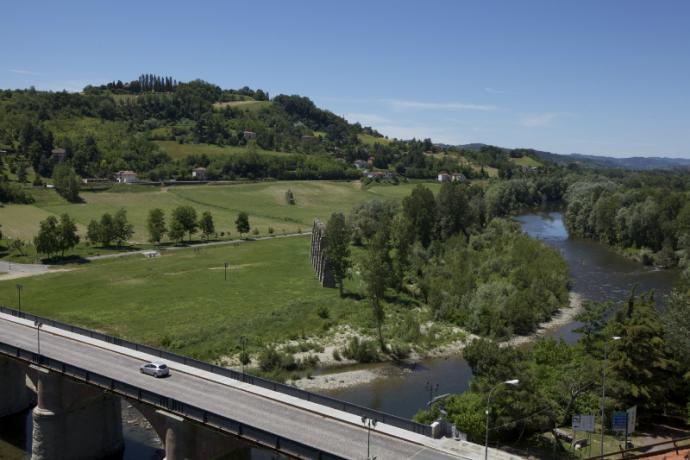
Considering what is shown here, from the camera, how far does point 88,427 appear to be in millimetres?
37406

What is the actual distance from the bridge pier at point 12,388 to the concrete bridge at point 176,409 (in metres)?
0.08

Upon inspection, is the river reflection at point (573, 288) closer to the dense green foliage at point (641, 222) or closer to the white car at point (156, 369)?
the dense green foliage at point (641, 222)

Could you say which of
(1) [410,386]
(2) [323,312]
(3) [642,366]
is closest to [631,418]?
(3) [642,366]

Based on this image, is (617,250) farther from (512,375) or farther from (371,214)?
(512,375)

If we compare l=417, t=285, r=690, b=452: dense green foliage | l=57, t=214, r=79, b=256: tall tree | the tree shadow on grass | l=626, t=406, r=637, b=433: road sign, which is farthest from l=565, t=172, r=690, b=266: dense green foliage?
l=57, t=214, r=79, b=256: tall tree

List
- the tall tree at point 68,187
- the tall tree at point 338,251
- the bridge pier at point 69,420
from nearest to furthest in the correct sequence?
the bridge pier at point 69,420 < the tall tree at point 338,251 < the tall tree at point 68,187

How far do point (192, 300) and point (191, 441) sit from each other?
140ft

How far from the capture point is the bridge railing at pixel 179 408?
26.4 m

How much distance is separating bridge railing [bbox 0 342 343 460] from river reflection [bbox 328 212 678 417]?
18.5 m

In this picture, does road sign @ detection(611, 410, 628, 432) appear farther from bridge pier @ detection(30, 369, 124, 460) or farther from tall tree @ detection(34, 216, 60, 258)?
tall tree @ detection(34, 216, 60, 258)

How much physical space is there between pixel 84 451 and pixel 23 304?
36.7 m

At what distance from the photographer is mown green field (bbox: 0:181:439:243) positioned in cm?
11831

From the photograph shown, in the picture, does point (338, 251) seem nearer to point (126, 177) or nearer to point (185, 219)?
point (185, 219)

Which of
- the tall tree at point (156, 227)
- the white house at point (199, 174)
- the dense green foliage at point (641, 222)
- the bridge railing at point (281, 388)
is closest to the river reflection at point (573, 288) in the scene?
the dense green foliage at point (641, 222)
